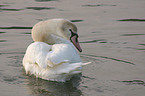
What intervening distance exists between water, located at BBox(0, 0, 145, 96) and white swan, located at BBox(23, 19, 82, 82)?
20cm

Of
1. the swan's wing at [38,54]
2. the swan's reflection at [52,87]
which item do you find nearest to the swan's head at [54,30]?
the swan's wing at [38,54]

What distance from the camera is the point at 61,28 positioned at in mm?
7527

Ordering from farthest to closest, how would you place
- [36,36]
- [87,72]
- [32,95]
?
[36,36], [87,72], [32,95]

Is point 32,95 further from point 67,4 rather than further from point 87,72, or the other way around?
point 67,4

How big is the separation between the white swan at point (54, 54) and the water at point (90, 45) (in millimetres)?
200

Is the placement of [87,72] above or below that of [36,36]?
below

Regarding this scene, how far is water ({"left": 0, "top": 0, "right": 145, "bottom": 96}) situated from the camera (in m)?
6.21

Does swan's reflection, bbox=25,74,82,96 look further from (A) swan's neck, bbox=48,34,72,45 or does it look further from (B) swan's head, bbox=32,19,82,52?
(B) swan's head, bbox=32,19,82,52

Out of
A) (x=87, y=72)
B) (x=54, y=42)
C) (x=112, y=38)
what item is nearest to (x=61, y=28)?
(x=54, y=42)

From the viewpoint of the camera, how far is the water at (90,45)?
621cm

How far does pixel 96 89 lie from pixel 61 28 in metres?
1.88

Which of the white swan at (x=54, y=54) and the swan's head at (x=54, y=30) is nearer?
the white swan at (x=54, y=54)

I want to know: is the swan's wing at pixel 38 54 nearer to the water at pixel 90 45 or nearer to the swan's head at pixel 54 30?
the water at pixel 90 45

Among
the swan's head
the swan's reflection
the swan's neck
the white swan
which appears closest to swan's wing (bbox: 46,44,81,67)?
the white swan
